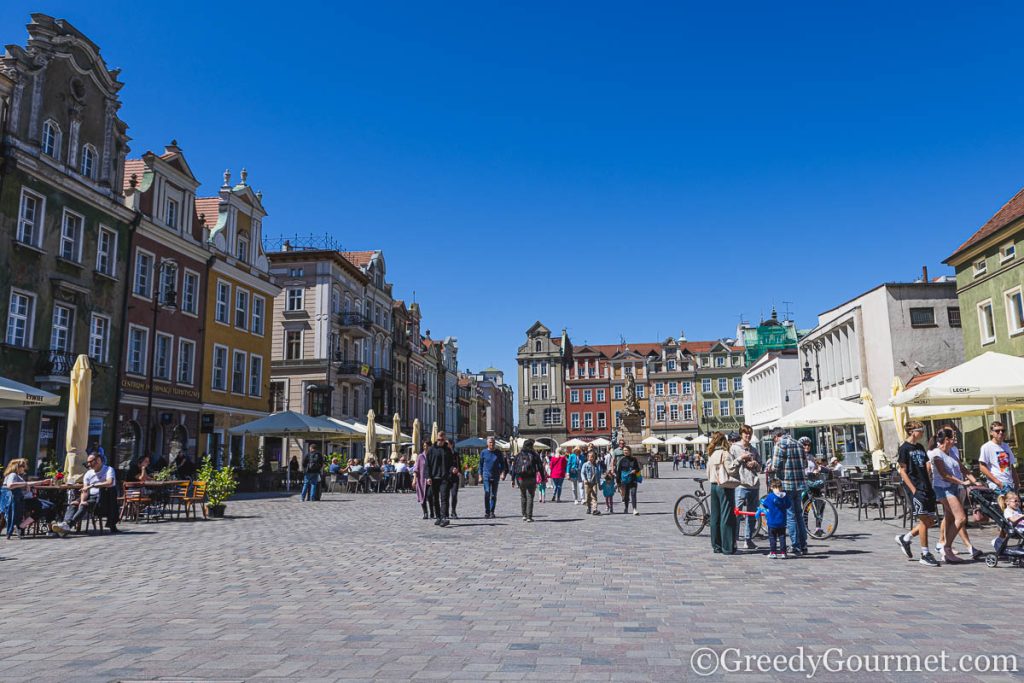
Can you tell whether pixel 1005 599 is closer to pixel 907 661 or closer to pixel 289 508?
pixel 907 661

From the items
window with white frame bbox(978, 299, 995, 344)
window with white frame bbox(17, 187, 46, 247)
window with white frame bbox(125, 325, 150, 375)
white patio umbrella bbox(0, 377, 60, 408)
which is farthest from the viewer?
window with white frame bbox(125, 325, 150, 375)

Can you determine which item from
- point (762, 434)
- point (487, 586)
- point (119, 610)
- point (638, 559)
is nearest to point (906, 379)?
point (762, 434)

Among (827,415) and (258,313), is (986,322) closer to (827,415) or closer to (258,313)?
(827,415)

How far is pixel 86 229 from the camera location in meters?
27.0

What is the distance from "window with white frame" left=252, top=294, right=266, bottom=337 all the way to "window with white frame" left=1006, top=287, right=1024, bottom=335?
3261cm

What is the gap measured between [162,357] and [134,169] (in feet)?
30.7

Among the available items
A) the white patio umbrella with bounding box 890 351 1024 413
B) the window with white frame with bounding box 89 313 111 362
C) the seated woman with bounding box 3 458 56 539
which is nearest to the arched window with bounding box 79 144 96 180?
the window with white frame with bounding box 89 313 111 362

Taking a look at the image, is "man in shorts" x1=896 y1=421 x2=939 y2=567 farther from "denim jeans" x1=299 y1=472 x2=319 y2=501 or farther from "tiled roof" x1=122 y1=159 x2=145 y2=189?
"tiled roof" x1=122 y1=159 x2=145 y2=189

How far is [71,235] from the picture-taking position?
26.5 m

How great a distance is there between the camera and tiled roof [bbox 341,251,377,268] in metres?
61.0

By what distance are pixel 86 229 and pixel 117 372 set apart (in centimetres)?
533

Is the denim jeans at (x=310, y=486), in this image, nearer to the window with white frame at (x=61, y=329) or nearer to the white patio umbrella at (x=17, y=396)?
the window with white frame at (x=61, y=329)

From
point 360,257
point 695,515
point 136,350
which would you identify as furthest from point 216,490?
point 360,257

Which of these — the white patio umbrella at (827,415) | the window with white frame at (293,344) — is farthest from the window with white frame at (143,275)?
the white patio umbrella at (827,415)
